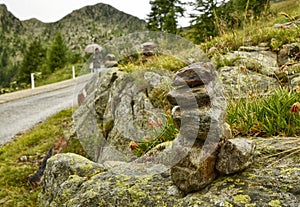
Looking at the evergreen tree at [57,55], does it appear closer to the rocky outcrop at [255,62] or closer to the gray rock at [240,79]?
the rocky outcrop at [255,62]


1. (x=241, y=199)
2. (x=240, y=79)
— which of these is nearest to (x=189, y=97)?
(x=241, y=199)

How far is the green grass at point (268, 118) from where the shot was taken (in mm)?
3176

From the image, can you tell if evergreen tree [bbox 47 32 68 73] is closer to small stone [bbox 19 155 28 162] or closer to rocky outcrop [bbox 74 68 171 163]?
small stone [bbox 19 155 28 162]

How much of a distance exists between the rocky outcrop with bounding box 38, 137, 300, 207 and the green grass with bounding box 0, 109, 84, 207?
3.50 metres

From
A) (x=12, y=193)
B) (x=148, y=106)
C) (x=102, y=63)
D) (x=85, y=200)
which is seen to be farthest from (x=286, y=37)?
(x=12, y=193)

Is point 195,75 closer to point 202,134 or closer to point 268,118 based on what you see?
point 202,134

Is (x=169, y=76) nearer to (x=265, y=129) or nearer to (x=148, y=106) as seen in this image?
(x=148, y=106)

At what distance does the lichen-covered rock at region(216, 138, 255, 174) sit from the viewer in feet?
7.98

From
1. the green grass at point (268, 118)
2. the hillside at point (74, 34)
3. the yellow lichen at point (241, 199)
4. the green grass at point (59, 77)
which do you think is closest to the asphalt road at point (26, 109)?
the green grass at point (268, 118)

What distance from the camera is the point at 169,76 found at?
7.48 metres

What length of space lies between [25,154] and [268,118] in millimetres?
7998

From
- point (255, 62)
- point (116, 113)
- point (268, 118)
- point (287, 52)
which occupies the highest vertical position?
point (287, 52)

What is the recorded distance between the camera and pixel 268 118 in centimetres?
333

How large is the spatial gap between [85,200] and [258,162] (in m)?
1.59
